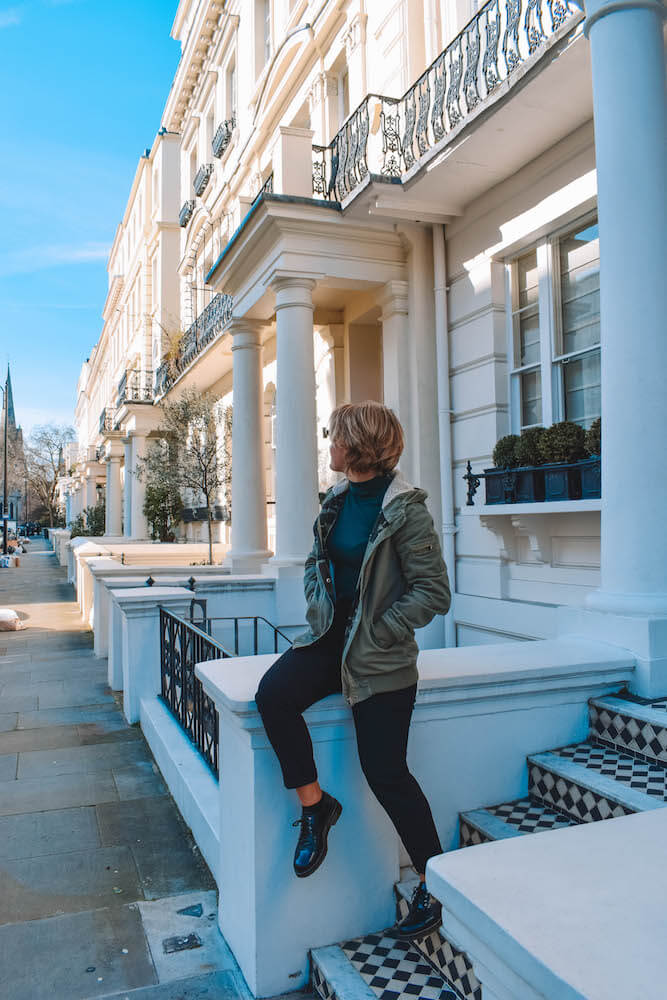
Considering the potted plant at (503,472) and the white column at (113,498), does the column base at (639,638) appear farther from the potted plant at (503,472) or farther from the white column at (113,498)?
the white column at (113,498)

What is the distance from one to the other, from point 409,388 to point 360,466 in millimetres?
6410

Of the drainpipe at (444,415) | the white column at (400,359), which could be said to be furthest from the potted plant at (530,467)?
the white column at (400,359)

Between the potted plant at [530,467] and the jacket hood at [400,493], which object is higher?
the potted plant at [530,467]

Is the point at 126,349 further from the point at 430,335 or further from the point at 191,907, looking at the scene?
the point at 191,907

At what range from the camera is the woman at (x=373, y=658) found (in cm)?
251

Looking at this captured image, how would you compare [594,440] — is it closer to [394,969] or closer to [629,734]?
[629,734]

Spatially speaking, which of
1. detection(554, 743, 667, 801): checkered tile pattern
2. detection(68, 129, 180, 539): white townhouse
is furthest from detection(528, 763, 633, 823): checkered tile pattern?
detection(68, 129, 180, 539): white townhouse

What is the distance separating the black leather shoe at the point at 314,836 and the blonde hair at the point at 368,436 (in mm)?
1190

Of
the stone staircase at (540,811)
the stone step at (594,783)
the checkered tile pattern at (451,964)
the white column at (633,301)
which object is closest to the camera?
the checkered tile pattern at (451,964)

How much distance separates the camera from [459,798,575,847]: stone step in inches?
113

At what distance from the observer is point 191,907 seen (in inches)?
130

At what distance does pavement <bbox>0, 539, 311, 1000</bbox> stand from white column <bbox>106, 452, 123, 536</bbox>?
23.5 m

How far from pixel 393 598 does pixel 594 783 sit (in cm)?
116

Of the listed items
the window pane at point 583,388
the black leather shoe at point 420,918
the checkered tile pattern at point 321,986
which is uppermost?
the window pane at point 583,388
